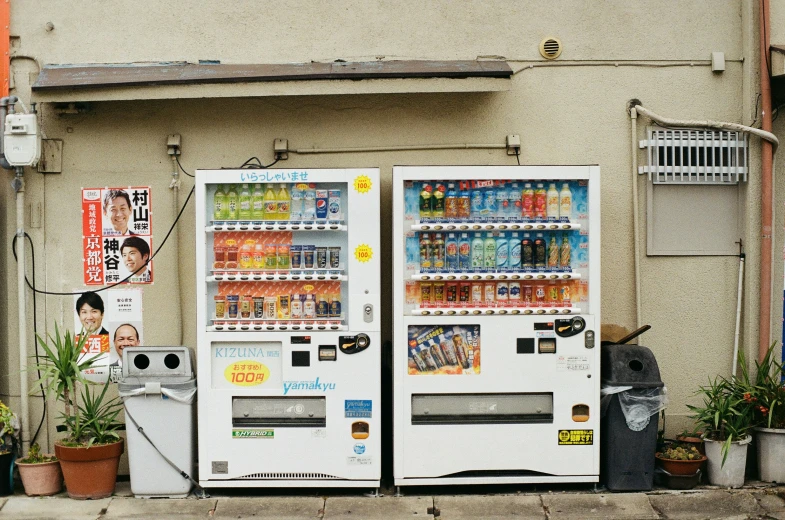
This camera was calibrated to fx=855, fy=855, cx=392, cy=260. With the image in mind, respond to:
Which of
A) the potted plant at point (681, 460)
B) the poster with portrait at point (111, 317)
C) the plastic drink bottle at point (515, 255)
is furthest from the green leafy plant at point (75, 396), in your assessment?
the potted plant at point (681, 460)

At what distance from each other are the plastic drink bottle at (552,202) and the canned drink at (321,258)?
1706 mm

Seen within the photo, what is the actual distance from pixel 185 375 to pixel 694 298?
417 centimetres

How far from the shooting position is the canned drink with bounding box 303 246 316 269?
6.41 meters

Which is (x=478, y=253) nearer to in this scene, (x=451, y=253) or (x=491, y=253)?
(x=491, y=253)

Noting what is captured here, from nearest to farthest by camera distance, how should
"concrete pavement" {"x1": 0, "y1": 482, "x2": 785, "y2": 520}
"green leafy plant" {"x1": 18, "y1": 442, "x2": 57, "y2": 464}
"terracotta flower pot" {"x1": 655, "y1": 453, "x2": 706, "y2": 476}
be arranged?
"concrete pavement" {"x1": 0, "y1": 482, "x2": 785, "y2": 520} < "terracotta flower pot" {"x1": 655, "y1": 453, "x2": 706, "y2": 476} < "green leafy plant" {"x1": 18, "y1": 442, "x2": 57, "y2": 464}

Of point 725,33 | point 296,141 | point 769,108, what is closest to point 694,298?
point 769,108

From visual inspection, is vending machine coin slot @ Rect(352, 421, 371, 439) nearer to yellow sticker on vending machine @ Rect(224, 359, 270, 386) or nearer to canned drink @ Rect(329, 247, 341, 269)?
yellow sticker on vending machine @ Rect(224, 359, 270, 386)

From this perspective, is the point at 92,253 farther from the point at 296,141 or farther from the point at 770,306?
the point at 770,306

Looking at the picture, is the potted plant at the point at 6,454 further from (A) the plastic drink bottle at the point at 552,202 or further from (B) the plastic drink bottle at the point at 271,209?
(A) the plastic drink bottle at the point at 552,202

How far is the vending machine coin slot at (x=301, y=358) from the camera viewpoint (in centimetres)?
632

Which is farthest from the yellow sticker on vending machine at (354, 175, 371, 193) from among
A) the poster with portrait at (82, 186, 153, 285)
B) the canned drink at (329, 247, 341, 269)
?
the poster with portrait at (82, 186, 153, 285)

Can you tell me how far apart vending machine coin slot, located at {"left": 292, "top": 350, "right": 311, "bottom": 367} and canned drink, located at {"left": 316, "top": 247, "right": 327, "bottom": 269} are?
2.11 feet

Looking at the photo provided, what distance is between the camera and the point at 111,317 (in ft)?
23.2

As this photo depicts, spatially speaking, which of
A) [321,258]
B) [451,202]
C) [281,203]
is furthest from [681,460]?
[281,203]
